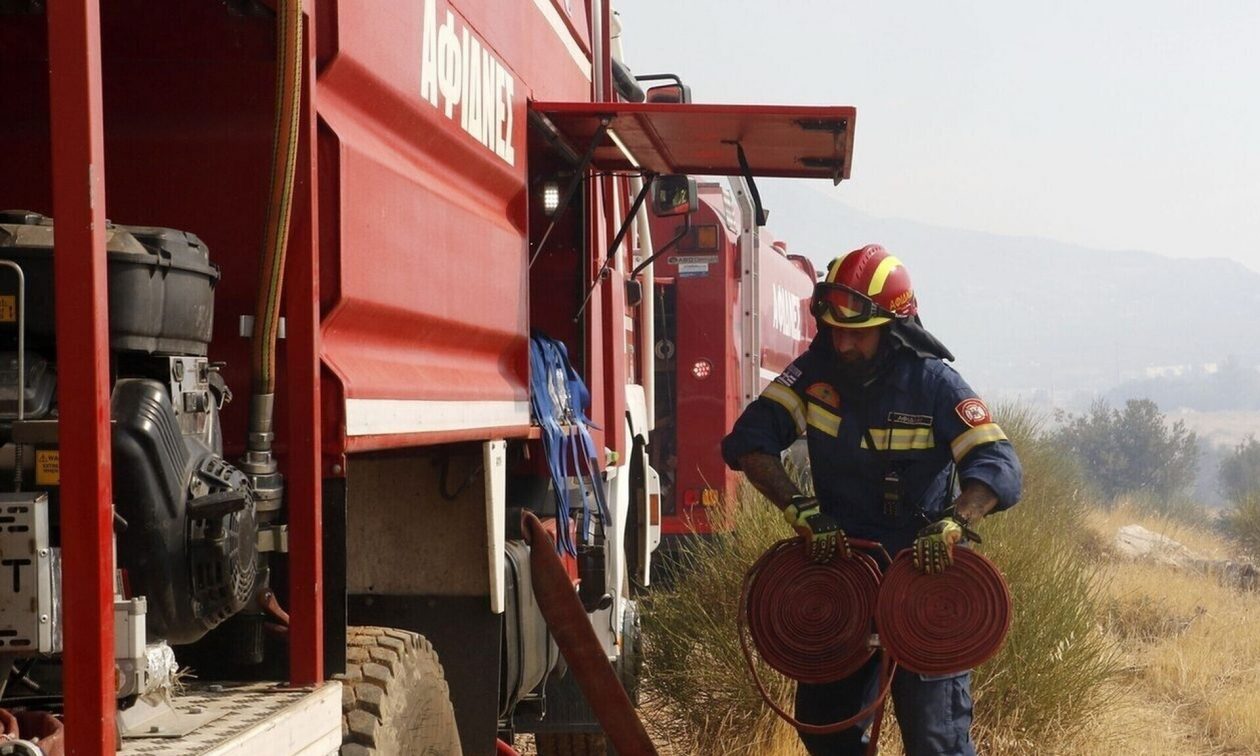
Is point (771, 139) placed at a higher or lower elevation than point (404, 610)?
higher

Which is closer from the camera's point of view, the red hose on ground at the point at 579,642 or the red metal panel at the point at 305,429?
the red metal panel at the point at 305,429

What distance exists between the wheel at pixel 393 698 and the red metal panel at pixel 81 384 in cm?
102

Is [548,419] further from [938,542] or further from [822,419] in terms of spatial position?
[938,542]

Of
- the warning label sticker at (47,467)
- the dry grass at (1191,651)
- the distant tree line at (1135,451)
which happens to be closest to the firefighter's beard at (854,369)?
the warning label sticker at (47,467)

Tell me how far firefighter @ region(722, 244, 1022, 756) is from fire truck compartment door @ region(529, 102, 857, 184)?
387mm

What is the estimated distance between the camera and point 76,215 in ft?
6.40

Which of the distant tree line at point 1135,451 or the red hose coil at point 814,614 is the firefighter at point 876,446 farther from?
the distant tree line at point 1135,451

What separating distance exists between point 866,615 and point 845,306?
96cm

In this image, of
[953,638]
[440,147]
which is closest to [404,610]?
[440,147]

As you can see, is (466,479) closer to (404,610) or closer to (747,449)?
(404,610)

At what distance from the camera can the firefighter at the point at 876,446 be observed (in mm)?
→ 4742

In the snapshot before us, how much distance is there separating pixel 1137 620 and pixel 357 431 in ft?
36.3

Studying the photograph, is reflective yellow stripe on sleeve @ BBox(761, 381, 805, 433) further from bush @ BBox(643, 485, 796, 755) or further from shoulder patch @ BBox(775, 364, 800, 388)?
bush @ BBox(643, 485, 796, 755)

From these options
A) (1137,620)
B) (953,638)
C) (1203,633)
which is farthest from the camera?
(1137,620)
